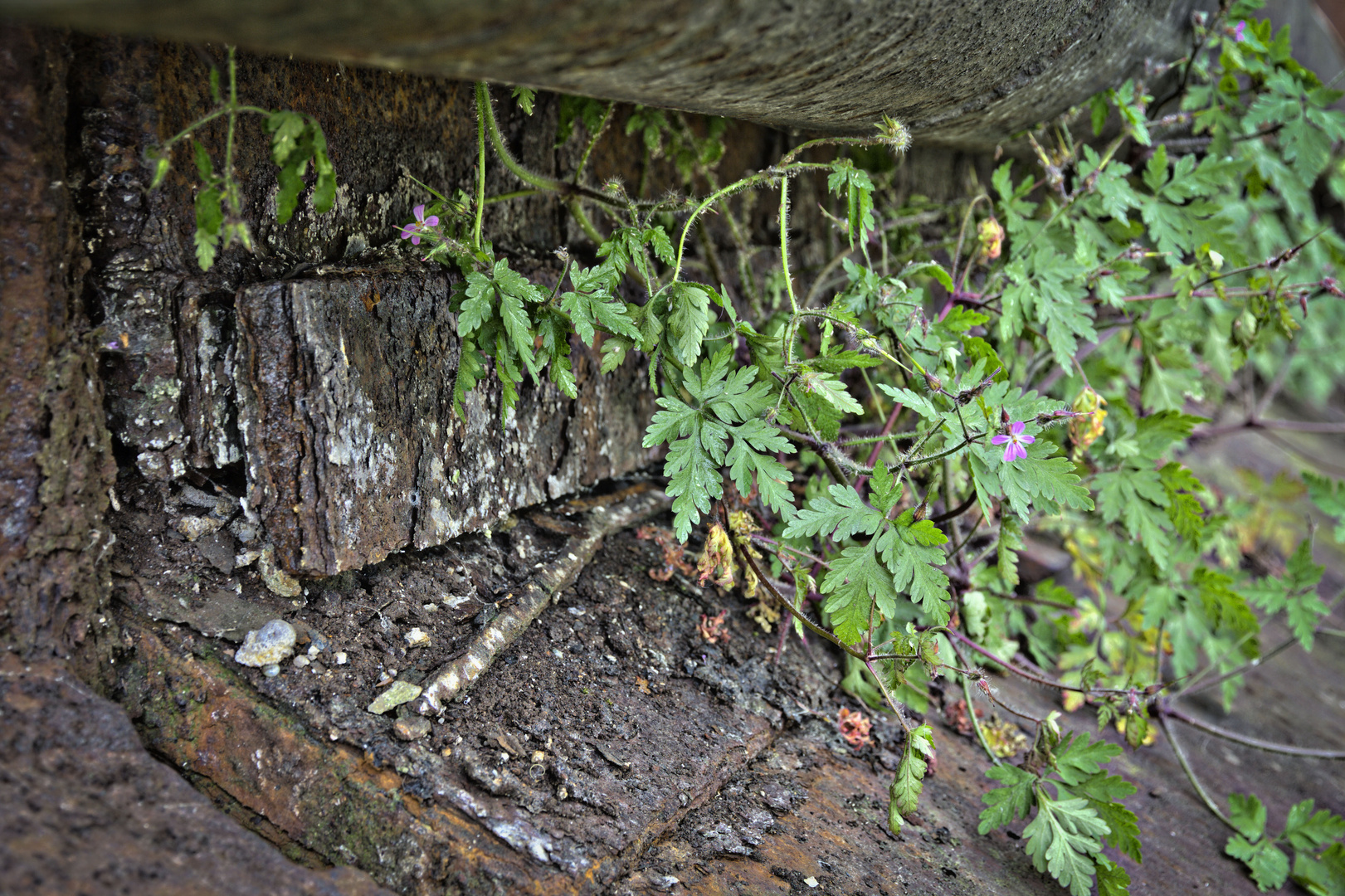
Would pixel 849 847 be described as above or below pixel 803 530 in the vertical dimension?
below

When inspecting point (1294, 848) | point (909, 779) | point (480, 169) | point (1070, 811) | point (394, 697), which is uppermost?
point (480, 169)

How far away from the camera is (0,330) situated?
1232 millimetres


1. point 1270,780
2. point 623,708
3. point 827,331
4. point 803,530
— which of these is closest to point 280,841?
point 623,708

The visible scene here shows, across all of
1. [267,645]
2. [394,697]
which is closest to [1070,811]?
[394,697]

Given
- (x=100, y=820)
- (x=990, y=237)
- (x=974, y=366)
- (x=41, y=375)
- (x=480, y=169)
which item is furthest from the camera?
(x=990, y=237)

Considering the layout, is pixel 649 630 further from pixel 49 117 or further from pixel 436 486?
pixel 49 117

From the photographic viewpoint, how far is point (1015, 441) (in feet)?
5.48

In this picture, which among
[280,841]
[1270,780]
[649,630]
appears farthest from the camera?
[1270,780]

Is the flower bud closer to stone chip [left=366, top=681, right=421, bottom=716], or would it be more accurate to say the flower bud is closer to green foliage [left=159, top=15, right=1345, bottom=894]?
green foliage [left=159, top=15, right=1345, bottom=894]

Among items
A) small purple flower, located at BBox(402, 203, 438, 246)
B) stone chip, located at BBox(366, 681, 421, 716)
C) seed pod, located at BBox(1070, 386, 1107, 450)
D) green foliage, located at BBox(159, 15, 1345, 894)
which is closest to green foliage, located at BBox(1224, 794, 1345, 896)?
green foliage, located at BBox(159, 15, 1345, 894)

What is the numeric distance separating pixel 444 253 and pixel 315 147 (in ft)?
1.24

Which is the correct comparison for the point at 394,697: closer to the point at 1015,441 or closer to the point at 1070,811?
the point at 1015,441

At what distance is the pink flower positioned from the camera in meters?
1.67

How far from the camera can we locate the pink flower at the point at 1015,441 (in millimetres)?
1671
